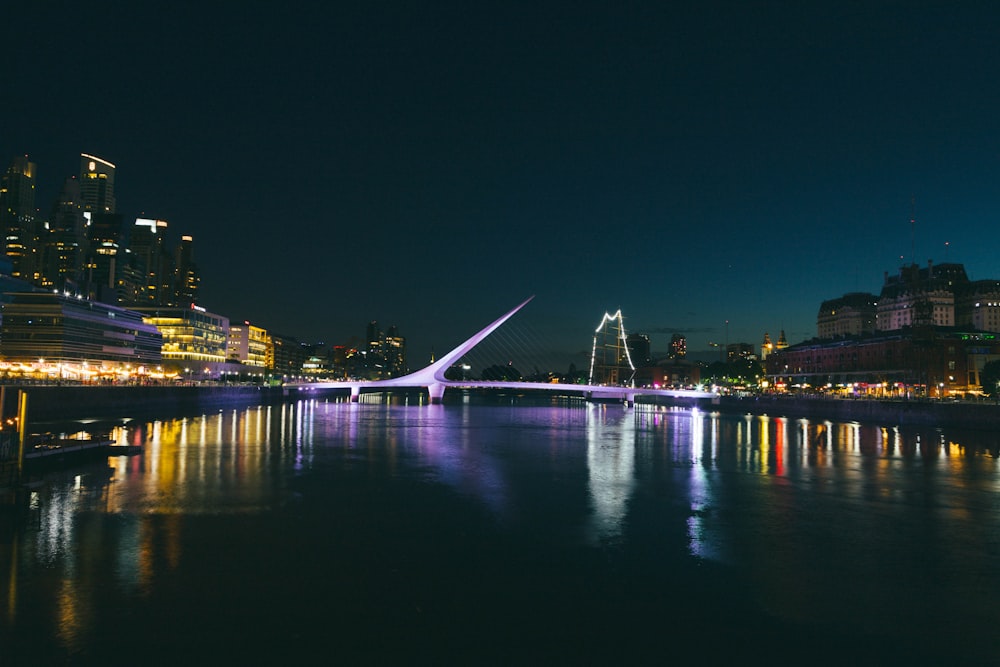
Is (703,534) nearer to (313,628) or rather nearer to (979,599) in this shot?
(979,599)

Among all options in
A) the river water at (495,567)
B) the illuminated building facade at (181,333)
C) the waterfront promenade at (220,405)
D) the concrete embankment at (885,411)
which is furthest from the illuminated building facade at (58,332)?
the concrete embankment at (885,411)

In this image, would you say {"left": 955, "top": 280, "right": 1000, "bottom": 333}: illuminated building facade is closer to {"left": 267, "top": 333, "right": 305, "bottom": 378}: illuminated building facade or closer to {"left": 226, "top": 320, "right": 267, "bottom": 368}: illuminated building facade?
{"left": 226, "top": 320, "right": 267, "bottom": 368}: illuminated building facade

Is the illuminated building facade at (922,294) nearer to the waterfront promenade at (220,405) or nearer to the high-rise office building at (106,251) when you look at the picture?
the waterfront promenade at (220,405)

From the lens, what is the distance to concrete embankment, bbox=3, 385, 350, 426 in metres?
42.5

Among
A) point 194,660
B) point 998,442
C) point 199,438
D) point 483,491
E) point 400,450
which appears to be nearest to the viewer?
point 194,660

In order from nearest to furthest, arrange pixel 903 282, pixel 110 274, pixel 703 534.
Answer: pixel 703 534
pixel 903 282
pixel 110 274

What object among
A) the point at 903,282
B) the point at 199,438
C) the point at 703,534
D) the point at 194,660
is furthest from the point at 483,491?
the point at 903,282

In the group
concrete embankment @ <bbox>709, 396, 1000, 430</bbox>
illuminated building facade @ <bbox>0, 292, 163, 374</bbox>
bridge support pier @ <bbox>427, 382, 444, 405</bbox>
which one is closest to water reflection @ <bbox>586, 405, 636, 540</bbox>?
concrete embankment @ <bbox>709, 396, 1000, 430</bbox>

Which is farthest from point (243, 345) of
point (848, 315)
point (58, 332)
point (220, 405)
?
point (848, 315)

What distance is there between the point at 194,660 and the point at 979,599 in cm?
1109

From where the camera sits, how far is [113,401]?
5069 cm

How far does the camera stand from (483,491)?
812 inches

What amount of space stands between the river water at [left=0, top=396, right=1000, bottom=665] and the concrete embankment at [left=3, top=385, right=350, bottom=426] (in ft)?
60.2

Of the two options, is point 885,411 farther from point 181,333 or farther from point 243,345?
point 243,345
